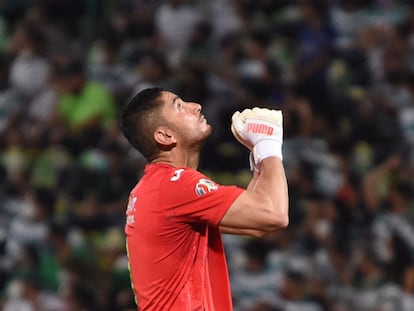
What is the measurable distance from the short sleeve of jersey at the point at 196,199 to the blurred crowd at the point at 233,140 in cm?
372

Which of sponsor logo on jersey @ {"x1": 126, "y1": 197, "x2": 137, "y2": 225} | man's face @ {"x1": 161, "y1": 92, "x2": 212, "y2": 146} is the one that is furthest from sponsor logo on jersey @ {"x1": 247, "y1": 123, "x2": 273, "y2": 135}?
sponsor logo on jersey @ {"x1": 126, "y1": 197, "x2": 137, "y2": 225}

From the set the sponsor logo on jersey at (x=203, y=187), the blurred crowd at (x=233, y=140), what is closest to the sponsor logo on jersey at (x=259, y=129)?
the sponsor logo on jersey at (x=203, y=187)

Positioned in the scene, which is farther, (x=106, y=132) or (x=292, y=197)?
(x=106, y=132)

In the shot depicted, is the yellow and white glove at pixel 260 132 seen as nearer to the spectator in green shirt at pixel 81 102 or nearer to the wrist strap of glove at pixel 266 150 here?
the wrist strap of glove at pixel 266 150

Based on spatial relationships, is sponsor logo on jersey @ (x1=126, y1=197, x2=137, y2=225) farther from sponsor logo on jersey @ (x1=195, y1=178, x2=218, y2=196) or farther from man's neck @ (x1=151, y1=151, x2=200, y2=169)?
sponsor logo on jersey @ (x1=195, y1=178, x2=218, y2=196)

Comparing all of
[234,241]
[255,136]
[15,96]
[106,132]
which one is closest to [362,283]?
[234,241]

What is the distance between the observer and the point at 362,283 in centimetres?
797

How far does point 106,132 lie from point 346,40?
92.8 inches

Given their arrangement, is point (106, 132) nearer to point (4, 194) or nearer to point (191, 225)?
point (4, 194)

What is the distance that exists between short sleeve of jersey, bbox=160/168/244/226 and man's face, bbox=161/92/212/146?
0.72ft

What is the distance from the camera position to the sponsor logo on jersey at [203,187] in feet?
14.1

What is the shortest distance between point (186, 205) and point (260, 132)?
46 cm

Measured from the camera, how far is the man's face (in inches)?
179

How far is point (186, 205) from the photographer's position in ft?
14.2
